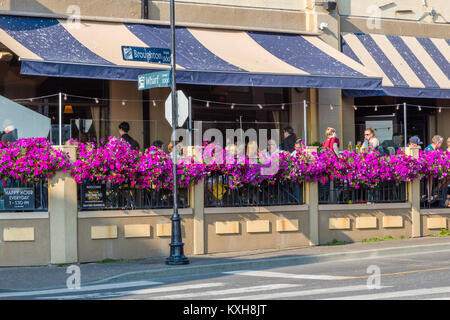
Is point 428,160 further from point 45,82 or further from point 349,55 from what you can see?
point 45,82

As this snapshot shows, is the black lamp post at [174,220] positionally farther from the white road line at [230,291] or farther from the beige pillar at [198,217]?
the white road line at [230,291]

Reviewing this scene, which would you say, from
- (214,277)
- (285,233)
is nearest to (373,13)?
(285,233)

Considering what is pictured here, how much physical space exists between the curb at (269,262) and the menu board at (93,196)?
2.40 metres

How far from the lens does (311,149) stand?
1733 cm

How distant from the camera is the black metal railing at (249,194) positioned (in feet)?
54.1

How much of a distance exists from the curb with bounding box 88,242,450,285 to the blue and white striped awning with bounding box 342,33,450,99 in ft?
19.3

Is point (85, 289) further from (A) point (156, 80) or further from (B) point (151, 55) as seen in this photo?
(B) point (151, 55)

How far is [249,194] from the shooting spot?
16797mm

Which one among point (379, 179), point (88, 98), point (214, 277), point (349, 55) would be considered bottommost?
point (214, 277)

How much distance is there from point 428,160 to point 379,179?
1366mm

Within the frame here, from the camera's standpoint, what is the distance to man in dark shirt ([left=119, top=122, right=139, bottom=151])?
16.2m

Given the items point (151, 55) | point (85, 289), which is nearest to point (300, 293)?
point (85, 289)

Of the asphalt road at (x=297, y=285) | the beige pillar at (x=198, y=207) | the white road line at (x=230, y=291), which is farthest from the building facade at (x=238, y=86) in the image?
the white road line at (x=230, y=291)

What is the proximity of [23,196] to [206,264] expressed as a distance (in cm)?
361
